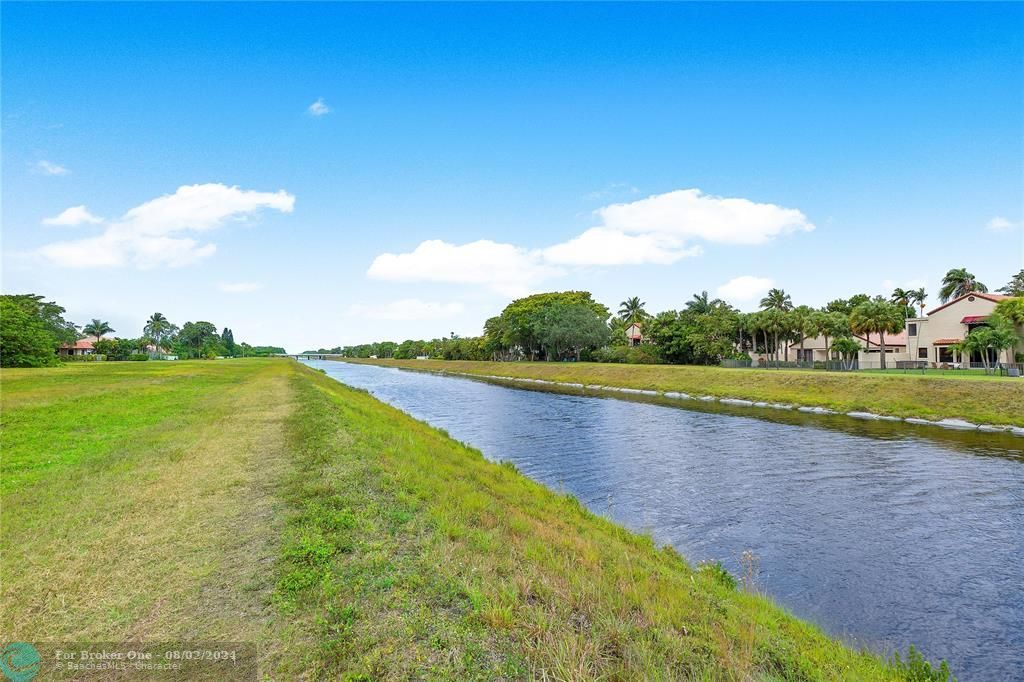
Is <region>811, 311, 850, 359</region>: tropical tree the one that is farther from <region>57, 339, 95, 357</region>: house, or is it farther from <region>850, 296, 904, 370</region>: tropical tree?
<region>57, 339, 95, 357</region>: house

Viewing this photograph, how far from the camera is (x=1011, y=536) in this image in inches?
453

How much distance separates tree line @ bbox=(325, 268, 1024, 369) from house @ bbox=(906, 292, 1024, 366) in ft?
9.44

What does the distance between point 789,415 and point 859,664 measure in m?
31.9

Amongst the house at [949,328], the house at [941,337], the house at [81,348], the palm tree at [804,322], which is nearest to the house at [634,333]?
the palm tree at [804,322]

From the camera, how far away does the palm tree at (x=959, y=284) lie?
92062 millimetres

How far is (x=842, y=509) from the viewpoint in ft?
44.4

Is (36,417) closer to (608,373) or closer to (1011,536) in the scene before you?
(1011,536)

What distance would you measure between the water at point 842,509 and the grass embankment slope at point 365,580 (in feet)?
6.72

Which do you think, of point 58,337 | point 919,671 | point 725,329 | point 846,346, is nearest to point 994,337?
point 846,346

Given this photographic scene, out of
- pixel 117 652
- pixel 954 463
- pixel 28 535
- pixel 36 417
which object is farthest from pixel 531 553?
pixel 36 417

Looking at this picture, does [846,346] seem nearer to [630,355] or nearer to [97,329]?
[630,355]

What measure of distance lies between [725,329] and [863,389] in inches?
1434

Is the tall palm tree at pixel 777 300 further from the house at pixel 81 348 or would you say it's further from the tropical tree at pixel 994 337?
the house at pixel 81 348

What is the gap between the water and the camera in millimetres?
8008
